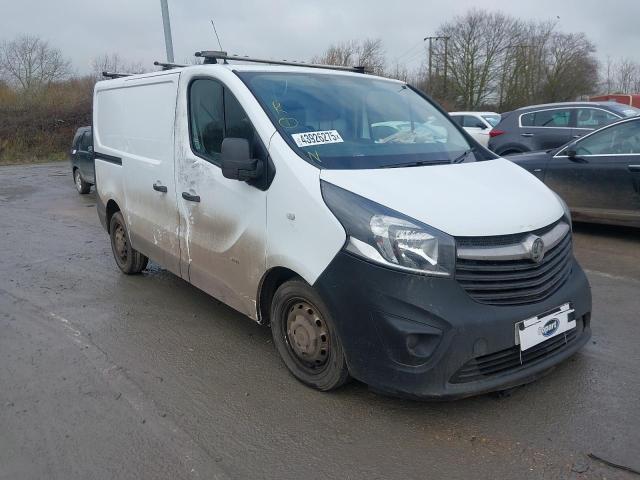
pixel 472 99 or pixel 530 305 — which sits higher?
pixel 472 99

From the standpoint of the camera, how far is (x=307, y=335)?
3387 mm

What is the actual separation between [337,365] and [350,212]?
2.96 ft

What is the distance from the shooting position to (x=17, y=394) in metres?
3.51

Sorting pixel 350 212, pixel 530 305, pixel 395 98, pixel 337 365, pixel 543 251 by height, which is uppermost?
pixel 395 98

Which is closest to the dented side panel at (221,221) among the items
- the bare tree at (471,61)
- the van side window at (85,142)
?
the van side window at (85,142)

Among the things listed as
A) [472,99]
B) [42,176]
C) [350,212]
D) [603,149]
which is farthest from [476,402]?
[472,99]

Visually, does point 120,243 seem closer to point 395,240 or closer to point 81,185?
point 395,240

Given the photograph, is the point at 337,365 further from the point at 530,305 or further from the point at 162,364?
the point at 162,364

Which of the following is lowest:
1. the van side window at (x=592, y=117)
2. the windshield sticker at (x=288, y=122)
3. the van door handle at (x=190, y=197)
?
the van door handle at (x=190, y=197)

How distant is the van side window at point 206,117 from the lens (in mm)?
3986

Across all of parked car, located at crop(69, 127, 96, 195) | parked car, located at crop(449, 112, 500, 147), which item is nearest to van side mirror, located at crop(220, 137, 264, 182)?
parked car, located at crop(69, 127, 96, 195)

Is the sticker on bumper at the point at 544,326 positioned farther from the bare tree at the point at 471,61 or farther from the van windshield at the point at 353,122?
the bare tree at the point at 471,61

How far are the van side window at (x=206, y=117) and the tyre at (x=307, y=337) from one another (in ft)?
4.02

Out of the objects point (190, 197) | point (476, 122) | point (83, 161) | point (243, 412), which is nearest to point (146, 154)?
point (190, 197)
